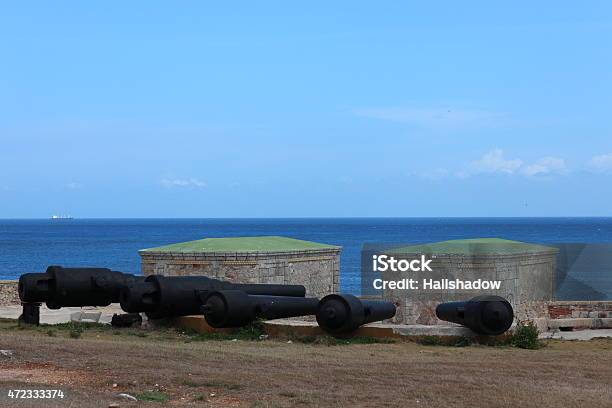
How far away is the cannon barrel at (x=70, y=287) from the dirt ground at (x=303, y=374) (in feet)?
11.8

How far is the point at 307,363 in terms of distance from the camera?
1378cm

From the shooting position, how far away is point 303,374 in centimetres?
1259

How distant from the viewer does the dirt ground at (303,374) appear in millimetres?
10812

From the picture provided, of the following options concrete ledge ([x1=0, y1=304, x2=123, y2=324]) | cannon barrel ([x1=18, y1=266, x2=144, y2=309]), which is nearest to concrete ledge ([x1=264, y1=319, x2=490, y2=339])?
cannon barrel ([x1=18, y1=266, x2=144, y2=309])

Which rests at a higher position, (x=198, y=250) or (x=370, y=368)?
(x=198, y=250)

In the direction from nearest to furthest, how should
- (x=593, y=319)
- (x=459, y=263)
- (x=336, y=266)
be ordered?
(x=459, y=263) < (x=593, y=319) < (x=336, y=266)

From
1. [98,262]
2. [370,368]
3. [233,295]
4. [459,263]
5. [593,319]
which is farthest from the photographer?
[98,262]

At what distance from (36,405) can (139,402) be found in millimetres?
1226

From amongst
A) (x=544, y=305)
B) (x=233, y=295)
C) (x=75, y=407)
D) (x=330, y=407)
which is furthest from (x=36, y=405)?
(x=544, y=305)

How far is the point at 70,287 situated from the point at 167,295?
2.76 m

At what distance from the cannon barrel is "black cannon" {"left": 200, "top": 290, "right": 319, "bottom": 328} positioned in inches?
109

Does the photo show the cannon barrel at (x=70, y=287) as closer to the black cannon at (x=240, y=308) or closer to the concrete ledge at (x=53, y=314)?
the concrete ledge at (x=53, y=314)

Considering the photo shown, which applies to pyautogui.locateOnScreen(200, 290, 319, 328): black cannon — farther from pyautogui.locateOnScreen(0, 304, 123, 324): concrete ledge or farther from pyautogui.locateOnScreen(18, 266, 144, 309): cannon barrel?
pyautogui.locateOnScreen(0, 304, 123, 324): concrete ledge

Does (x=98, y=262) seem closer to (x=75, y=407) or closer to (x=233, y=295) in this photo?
(x=233, y=295)
